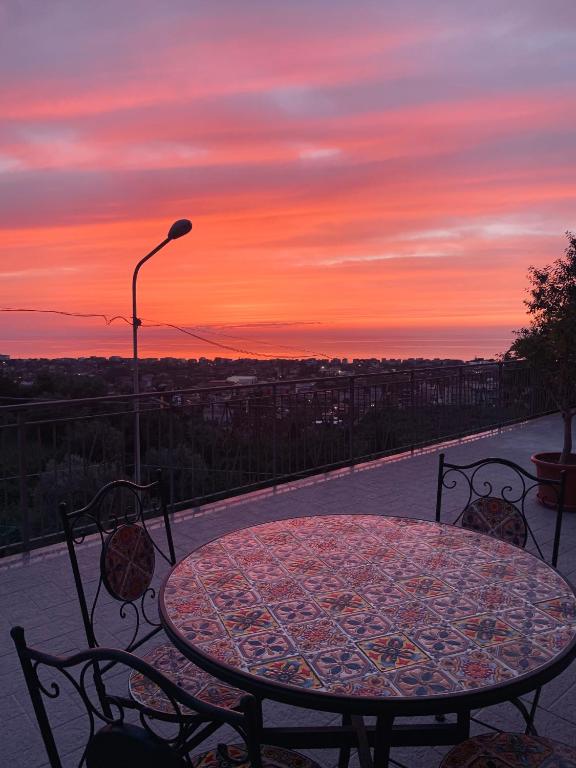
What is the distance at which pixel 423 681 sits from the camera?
1.39 metres

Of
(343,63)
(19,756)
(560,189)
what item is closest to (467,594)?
(19,756)

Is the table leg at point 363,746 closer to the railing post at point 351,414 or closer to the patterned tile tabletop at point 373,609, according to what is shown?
the patterned tile tabletop at point 373,609

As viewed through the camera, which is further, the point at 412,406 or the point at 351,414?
the point at 412,406

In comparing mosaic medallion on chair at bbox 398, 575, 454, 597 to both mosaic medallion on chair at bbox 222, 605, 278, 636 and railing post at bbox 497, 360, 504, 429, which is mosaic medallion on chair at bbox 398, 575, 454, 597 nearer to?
mosaic medallion on chair at bbox 222, 605, 278, 636

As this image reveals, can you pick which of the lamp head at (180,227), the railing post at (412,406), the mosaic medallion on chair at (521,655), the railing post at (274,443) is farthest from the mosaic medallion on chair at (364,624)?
the lamp head at (180,227)

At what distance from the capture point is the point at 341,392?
24.2 feet

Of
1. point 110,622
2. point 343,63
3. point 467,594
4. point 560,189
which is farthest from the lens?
point 560,189

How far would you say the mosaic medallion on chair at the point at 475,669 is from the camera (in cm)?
139

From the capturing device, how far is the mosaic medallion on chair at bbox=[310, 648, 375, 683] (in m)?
1.42

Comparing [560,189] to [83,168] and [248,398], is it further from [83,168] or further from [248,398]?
[83,168]

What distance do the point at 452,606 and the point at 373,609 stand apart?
0.81 feet

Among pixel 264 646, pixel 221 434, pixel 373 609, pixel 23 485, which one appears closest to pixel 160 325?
pixel 221 434

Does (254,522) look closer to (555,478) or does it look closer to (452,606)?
(555,478)

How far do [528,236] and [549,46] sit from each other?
7990 millimetres
